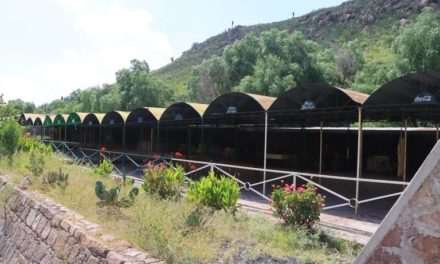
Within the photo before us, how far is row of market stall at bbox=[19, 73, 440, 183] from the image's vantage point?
1015 centimetres

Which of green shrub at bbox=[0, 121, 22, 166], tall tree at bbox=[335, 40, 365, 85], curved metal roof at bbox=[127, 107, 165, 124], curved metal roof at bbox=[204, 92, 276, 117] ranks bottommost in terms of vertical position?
green shrub at bbox=[0, 121, 22, 166]

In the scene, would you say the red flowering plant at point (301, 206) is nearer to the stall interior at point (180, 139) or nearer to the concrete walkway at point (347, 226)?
the concrete walkway at point (347, 226)

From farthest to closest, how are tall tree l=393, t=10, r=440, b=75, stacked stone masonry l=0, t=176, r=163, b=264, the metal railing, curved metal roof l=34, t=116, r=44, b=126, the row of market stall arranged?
curved metal roof l=34, t=116, r=44, b=126
tall tree l=393, t=10, r=440, b=75
the row of market stall
the metal railing
stacked stone masonry l=0, t=176, r=163, b=264

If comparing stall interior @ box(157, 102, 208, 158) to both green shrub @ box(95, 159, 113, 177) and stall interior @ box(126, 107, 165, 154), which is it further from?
green shrub @ box(95, 159, 113, 177)

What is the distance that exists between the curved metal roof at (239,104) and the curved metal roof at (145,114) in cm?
346

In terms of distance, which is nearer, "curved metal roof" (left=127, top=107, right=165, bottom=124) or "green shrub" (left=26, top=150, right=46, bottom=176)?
"green shrub" (left=26, top=150, right=46, bottom=176)

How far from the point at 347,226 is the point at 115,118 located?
1526cm

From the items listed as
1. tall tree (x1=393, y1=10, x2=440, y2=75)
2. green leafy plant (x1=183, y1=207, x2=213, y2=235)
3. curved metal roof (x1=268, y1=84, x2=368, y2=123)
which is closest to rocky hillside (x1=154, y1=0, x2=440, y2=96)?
tall tree (x1=393, y1=10, x2=440, y2=75)

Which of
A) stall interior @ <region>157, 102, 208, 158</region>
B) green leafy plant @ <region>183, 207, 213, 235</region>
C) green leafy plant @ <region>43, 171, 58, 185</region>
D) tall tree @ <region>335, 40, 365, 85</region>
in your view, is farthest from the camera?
tall tree @ <region>335, 40, 365, 85</region>

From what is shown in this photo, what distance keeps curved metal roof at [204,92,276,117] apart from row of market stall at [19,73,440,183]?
4cm

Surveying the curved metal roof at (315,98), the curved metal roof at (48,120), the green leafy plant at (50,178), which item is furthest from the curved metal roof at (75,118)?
the curved metal roof at (315,98)

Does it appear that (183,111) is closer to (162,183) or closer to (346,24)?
(162,183)

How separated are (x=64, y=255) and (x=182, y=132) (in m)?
17.8

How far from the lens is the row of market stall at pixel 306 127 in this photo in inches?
400
